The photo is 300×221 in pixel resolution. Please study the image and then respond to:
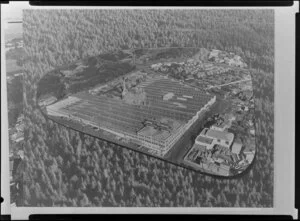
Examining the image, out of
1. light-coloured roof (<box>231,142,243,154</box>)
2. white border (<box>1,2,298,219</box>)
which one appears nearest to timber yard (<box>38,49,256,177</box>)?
light-coloured roof (<box>231,142,243,154</box>)

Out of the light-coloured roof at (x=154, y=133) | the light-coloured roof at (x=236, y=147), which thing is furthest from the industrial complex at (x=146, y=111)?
the light-coloured roof at (x=236, y=147)

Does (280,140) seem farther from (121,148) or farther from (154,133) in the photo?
(121,148)

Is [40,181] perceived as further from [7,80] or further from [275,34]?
[275,34]

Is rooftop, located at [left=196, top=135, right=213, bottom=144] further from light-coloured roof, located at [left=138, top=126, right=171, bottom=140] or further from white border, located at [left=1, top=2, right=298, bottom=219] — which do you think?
white border, located at [left=1, top=2, right=298, bottom=219]

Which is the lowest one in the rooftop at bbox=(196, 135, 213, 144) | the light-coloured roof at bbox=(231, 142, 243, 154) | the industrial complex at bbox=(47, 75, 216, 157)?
the light-coloured roof at bbox=(231, 142, 243, 154)

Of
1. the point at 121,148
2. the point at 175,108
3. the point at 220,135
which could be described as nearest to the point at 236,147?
the point at 220,135
